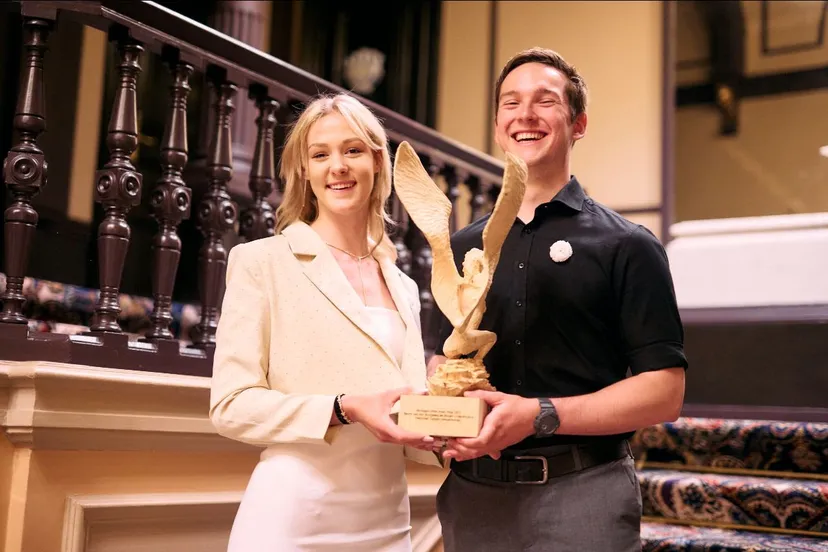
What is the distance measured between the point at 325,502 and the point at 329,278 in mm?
412

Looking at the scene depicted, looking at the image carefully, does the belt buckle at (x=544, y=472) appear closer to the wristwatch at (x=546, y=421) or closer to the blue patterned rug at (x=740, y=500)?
the wristwatch at (x=546, y=421)

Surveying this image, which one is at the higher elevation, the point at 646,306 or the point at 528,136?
the point at 528,136

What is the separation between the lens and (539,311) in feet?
5.23

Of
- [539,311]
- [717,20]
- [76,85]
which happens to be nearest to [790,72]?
[717,20]

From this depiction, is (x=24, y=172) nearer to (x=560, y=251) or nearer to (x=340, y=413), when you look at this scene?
(x=340, y=413)

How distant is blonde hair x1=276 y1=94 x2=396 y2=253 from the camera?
169 cm

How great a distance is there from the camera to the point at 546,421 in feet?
4.62

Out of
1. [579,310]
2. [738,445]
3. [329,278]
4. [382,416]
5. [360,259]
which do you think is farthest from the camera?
[738,445]

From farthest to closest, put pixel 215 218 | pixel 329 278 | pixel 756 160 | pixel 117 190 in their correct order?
pixel 756 160 → pixel 215 218 → pixel 117 190 → pixel 329 278

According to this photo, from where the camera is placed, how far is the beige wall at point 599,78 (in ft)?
18.2

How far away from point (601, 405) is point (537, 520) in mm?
239

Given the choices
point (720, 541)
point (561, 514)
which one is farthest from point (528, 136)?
point (720, 541)

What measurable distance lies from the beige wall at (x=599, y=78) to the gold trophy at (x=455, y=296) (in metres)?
4.15

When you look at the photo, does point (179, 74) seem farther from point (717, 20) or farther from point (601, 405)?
point (717, 20)
